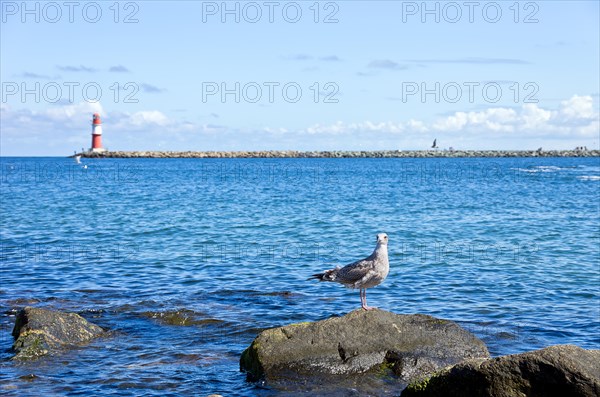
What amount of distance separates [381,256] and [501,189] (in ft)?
191

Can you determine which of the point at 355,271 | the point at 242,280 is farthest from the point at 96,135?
the point at 355,271

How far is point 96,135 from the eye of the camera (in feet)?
585

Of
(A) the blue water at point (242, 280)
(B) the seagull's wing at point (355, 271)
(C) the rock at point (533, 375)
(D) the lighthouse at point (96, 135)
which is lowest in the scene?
(A) the blue water at point (242, 280)

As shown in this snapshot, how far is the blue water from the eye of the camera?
12.6m

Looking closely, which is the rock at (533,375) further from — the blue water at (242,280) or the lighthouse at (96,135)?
the lighthouse at (96,135)

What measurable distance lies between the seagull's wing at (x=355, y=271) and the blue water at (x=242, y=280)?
2.36 metres

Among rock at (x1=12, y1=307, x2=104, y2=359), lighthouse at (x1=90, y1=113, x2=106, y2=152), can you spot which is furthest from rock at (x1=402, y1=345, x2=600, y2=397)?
lighthouse at (x1=90, y1=113, x2=106, y2=152)

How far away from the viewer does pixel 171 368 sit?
40.4ft

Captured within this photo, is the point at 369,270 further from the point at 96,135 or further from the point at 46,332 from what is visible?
the point at 96,135

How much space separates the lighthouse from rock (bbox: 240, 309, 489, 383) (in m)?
159

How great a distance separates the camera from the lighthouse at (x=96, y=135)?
165750 millimetres

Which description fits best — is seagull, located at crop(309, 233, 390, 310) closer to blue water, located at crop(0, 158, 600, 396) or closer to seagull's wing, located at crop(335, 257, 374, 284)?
seagull's wing, located at crop(335, 257, 374, 284)

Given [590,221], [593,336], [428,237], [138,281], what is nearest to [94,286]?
[138,281]

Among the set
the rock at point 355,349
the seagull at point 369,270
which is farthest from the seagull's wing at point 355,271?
the rock at point 355,349
